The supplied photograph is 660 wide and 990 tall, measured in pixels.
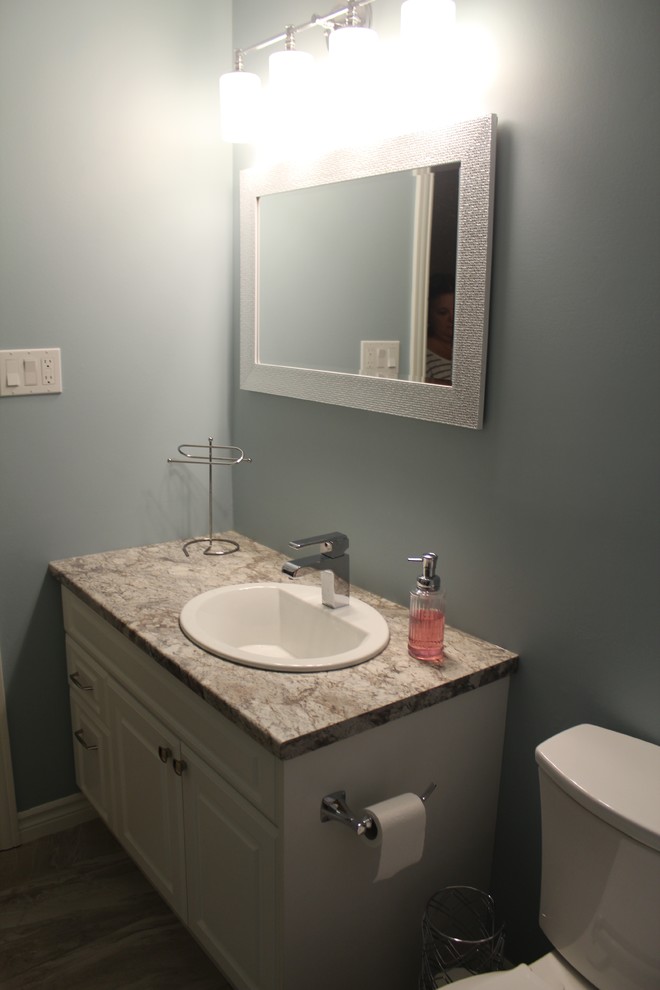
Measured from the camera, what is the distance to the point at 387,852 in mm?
1351

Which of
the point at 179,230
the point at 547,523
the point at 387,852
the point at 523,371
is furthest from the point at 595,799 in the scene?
the point at 179,230

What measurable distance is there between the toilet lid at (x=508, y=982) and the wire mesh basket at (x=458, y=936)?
188 mm

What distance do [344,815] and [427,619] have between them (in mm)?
390

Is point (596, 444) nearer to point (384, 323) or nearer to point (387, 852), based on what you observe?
point (384, 323)

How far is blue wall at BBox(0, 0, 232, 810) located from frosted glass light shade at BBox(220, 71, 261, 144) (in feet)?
0.55

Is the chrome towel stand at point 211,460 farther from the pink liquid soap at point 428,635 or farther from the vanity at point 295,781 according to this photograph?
the pink liquid soap at point 428,635

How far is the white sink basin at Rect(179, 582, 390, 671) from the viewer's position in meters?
1.58

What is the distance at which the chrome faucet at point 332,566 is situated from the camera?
1734mm

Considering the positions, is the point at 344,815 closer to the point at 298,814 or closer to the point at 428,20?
the point at 298,814

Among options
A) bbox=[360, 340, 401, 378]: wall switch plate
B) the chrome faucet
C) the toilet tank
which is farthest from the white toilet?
bbox=[360, 340, 401, 378]: wall switch plate

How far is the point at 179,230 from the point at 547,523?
4.22 feet

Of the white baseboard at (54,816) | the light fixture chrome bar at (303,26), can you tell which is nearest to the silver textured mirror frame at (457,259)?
the light fixture chrome bar at (303,26)

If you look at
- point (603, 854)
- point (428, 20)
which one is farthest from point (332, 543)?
point (428, 20)

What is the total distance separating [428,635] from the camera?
61.6 inches
